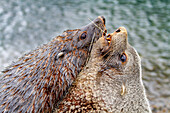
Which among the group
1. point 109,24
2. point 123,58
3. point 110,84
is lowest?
point 110,84

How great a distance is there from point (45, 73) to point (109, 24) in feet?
18.7

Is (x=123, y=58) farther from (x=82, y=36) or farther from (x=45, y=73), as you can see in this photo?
(x=45, y=73)

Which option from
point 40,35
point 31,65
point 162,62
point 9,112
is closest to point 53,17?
point 40,35

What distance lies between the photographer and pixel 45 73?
4234mm

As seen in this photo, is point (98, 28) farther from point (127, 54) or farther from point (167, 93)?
point (167, 93)

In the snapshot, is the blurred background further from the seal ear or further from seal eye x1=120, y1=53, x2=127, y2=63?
seal eye x1=120, y1=53, x2=127, y2=63

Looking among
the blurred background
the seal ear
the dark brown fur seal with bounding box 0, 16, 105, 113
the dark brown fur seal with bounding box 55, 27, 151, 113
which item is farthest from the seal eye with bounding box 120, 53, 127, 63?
the blurred background

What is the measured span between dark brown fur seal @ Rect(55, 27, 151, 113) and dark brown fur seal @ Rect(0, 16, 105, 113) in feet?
0.92

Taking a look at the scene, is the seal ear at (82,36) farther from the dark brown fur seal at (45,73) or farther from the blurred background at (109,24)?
the blurred background at (109,24)

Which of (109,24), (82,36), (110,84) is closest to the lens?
(110,84)

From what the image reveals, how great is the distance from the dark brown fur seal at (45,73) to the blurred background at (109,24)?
135 inches

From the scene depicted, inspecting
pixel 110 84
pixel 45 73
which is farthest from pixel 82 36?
pixel 110 84

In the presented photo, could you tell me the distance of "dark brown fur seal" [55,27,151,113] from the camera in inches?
154

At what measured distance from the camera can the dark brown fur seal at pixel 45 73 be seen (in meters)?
A: 3.84
